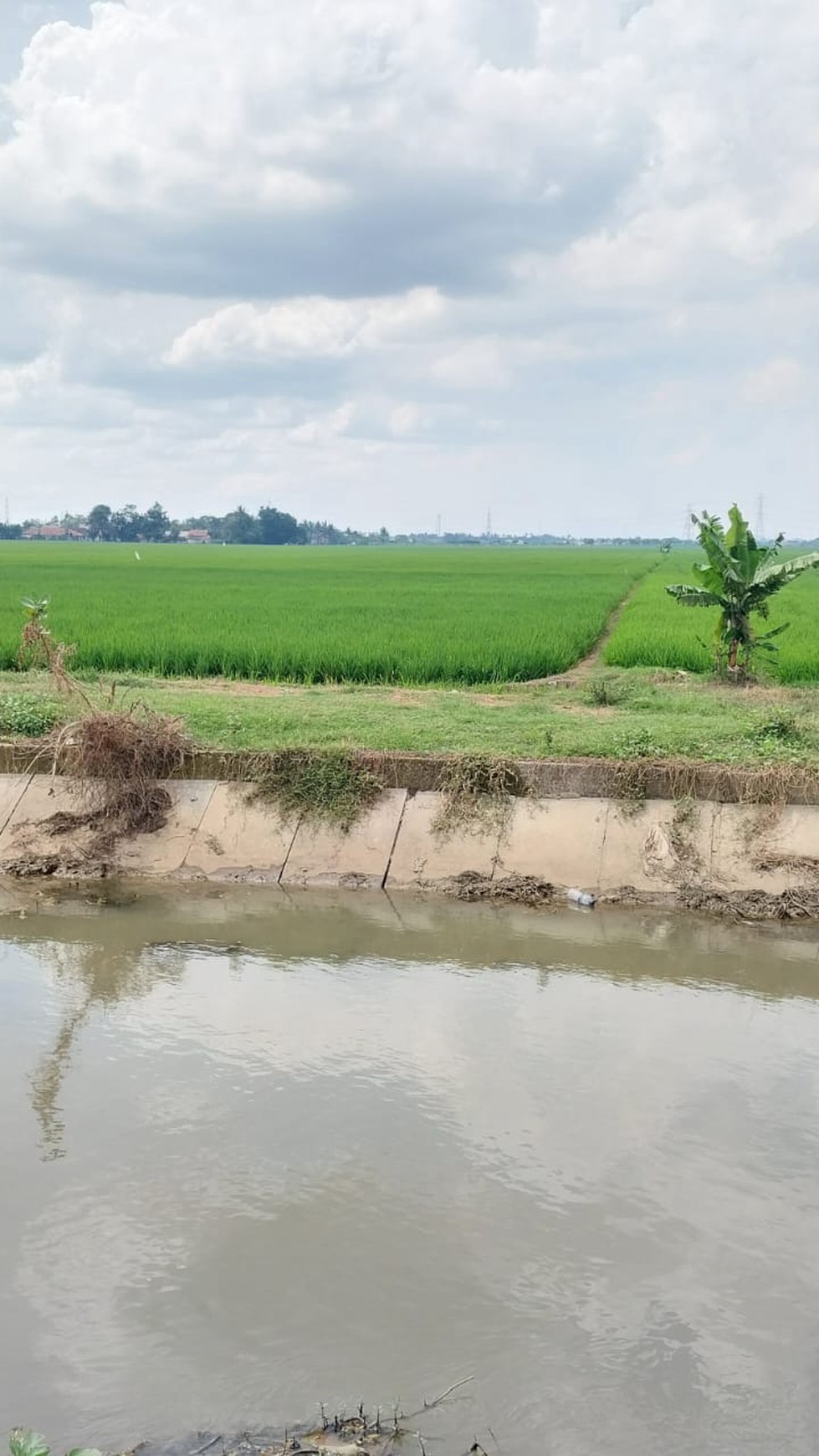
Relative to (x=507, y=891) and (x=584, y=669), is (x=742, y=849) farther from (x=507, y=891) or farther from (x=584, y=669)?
(x=584, y=669)

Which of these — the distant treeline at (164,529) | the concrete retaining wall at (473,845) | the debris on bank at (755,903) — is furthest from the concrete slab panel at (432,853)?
the distant treeline at (164,529)

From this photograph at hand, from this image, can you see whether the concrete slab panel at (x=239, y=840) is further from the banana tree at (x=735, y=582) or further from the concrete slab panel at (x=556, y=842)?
the banana tree at (x=735, y=582)

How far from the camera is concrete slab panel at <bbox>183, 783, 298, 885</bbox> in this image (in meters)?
7.99

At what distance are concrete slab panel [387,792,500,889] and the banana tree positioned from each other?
5267 millimetres

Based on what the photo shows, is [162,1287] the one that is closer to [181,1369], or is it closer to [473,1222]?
[181,1369]

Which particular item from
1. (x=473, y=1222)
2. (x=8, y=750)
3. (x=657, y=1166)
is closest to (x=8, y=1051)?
(x=473, y=1222)

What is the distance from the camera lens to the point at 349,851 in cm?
802

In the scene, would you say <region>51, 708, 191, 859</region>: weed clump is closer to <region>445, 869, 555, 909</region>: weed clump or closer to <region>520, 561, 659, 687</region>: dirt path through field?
<region>445, 869, 555, 909</region>: weed clump

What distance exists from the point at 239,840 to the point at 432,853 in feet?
4.29

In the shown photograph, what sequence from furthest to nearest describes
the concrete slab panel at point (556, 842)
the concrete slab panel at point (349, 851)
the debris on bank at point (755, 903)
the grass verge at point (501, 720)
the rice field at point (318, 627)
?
the rice field at point (318, 627) < the grass verge at point (501, 720) < the concrete slab panel at point (349, 851) < the concrete slab panel at point (556, 842) < the debris on bank at point (755, 903)

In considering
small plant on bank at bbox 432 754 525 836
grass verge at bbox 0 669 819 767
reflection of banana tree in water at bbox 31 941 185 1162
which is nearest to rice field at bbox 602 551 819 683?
grass verge at bbox 0 669 819 767

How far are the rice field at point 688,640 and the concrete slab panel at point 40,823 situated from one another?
7.71m

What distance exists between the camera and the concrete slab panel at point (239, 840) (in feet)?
26.2

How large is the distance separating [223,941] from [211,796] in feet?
6.23
